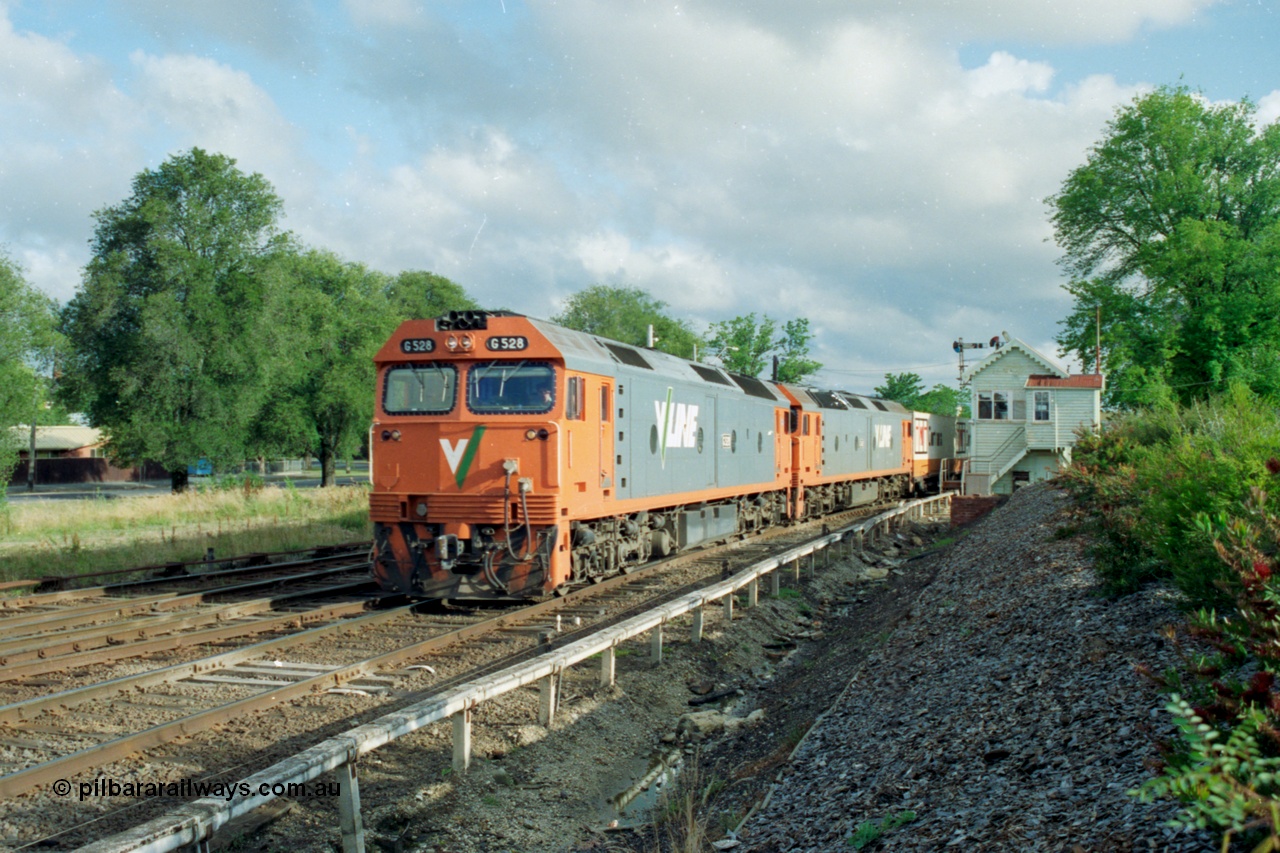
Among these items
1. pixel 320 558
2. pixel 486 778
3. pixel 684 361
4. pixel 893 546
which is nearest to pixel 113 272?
pixel 320 558

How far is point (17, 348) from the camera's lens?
33062mm

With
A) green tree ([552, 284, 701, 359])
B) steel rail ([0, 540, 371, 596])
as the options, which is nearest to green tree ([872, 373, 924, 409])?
green tree ([552, 284, 701, 359])

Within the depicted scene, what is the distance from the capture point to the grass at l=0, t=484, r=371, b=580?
18.9m

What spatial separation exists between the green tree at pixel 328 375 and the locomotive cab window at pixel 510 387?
34.5 m

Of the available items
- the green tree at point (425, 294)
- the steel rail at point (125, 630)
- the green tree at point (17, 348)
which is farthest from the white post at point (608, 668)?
the green tree at point (425, 294)

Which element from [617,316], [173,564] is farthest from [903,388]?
[173,564]

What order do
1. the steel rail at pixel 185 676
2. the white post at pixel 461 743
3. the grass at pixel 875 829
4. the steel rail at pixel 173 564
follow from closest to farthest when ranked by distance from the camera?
the grass at pixel 875 829 < the steel rail at pixel 185 676 < the white post at pixel 461 743 < the steel rail at pixel 173 564

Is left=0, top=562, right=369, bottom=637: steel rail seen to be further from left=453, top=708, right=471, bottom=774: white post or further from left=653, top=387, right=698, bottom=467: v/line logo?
left=453, top=708, right=471, bottom=774: white post

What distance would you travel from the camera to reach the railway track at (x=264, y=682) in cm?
706

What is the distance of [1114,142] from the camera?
3797 centimetres

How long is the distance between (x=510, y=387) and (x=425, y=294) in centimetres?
6907

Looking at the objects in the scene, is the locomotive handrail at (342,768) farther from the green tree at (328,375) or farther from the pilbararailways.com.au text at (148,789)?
the green tree at (328,375)

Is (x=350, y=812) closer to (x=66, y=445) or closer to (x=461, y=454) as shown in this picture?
(x=461, y=454)

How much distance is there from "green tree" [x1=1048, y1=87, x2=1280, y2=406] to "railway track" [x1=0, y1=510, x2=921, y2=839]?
29.1 m
